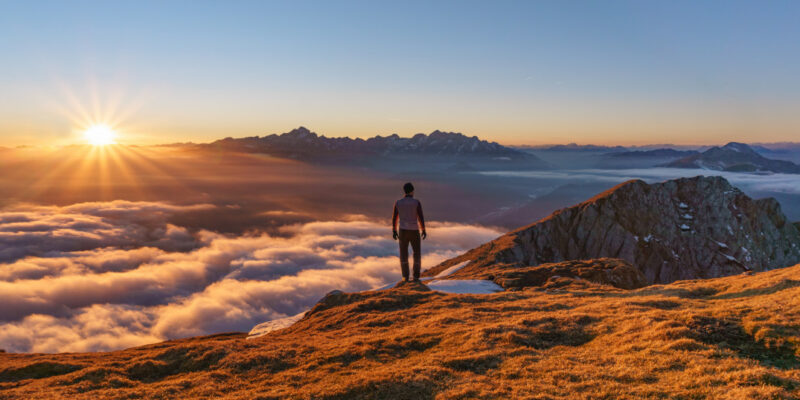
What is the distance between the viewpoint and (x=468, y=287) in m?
24.2

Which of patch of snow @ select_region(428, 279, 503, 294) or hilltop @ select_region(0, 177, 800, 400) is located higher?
hilltop @ select_region(0, 177, 800, 400)

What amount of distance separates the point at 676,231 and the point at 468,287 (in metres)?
97.3

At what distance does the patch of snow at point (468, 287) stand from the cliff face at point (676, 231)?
5929 cm

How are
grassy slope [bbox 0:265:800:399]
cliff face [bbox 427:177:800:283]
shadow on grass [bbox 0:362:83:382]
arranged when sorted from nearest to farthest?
grassy slope [bbox 0:265:800:399] < shadow on grass [bbox 0:362:83:382] < cliff face [bbox 427:177:800:283]

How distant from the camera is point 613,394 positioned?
6.99 metres

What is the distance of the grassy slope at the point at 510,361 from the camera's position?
7.48 meters

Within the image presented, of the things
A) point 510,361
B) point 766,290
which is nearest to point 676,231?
point 766,290

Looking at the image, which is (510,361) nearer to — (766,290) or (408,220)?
(408,220)

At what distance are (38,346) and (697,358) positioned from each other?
203104mm

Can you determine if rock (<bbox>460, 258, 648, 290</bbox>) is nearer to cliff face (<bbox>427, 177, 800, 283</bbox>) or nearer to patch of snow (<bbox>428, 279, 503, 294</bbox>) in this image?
patch of snow (<bbox>428, 279, 503, 294</bbox>)

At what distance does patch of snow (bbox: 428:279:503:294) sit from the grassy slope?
8.59 m

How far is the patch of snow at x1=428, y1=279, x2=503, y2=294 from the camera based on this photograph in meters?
23.2

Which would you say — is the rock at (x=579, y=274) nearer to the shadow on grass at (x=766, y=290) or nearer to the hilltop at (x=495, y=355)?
the hilltop at (x=495, y=355)

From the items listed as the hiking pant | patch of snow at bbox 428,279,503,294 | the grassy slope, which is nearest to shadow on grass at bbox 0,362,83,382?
the grassy slope
